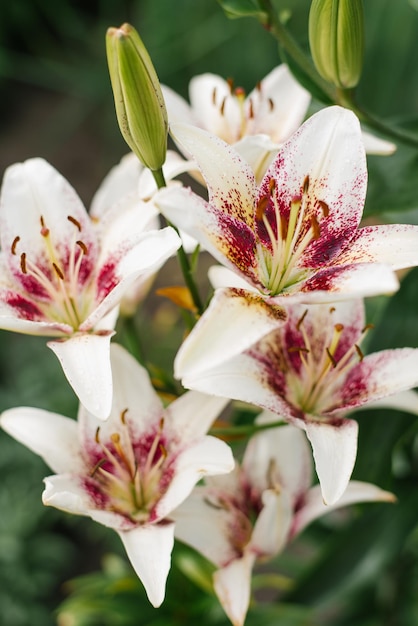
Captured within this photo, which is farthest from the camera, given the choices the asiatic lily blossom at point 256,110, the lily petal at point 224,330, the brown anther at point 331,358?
the asiatic lily blossom at point 256,110

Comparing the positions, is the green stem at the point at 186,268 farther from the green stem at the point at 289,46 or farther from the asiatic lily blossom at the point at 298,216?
the green stem at the point at 289,46

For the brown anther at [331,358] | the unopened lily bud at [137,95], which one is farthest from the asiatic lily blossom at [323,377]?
the unopened lily bud at [137,95]

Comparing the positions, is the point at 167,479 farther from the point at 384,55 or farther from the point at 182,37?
the point at 182,37

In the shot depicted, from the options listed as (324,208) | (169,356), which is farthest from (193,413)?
(169,356)

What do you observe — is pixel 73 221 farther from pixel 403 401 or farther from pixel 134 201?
pixel 403 401

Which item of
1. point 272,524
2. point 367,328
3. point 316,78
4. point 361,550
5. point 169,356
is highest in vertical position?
point 316,78

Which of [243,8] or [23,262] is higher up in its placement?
[243,8]
